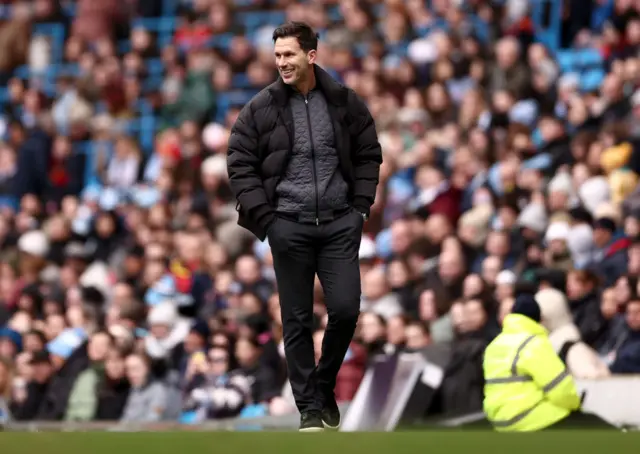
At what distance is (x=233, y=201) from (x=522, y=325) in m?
8.34

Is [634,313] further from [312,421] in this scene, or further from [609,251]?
[312,421]

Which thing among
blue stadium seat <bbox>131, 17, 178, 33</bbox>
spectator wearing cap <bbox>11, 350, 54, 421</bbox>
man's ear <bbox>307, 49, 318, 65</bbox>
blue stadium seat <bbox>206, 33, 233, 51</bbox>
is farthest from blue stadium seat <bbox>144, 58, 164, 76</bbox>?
man's ear <bbox>307, 49, 318, 65</bbox>

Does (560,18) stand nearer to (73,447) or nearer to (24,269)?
(24,269)

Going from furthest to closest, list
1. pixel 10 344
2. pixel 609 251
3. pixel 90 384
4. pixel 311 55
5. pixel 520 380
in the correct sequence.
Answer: pixel 10 344 → pixel 90 384 → pixel 609 251 → pixel 520 380 → pixel 311 55

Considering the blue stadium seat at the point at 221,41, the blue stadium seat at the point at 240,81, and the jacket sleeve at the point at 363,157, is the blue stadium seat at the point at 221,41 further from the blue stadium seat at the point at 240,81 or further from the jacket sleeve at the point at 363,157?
the jacket sleeve at the point at 363,157

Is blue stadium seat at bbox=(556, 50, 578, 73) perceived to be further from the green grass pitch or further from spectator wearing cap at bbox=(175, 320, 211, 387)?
the green grass pitch

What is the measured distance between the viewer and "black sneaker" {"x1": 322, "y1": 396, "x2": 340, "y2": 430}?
29.2 ft

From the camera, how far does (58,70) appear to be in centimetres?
2389

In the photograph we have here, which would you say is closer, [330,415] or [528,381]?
[330,415]

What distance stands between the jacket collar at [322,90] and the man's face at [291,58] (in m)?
0.11

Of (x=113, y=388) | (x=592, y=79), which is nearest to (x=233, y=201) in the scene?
(x=113, y=388)

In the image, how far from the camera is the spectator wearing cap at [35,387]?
1573cm

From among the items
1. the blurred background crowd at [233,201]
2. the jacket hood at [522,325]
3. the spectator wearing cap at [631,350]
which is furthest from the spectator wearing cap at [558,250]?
the jacket hood at [522,325]

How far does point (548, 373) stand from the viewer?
1046 cm
